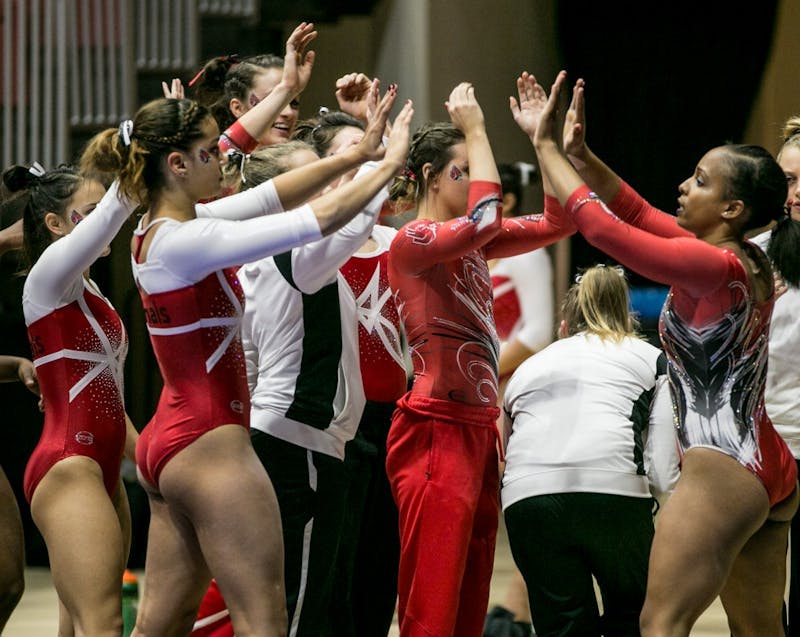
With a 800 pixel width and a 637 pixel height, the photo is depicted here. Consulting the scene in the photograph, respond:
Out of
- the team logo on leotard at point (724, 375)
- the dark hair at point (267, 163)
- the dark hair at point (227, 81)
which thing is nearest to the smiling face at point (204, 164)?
the dark hair at point (267, 163)

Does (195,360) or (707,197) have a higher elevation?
(707,197)

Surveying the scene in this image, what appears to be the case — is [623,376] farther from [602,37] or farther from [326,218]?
[602,37]

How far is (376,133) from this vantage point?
3.05m

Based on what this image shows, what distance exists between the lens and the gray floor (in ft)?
16.8

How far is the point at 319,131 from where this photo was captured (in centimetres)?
392

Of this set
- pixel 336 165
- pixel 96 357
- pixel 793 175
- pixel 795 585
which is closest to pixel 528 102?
pixel 336 165

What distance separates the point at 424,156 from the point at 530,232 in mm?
357

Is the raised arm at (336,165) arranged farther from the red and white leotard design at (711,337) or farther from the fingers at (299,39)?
the fingers at (299,39)

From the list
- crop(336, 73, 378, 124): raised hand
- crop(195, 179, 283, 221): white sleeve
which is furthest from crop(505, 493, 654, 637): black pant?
crop(336, 73, 378, 124): raised hand

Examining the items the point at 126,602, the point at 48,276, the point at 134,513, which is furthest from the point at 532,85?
the point at 134,513

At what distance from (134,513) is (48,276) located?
3050mm

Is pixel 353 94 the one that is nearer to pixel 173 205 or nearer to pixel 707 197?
pixel 173 205

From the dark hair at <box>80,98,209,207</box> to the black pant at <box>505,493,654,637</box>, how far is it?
4.22ft

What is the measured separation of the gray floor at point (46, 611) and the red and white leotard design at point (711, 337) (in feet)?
6.59
